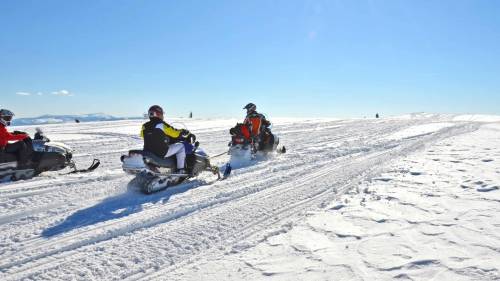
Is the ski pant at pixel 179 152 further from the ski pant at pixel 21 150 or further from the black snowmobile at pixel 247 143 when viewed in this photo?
the ski pant at pixel 21 150

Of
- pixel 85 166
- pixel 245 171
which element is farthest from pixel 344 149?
pixel 85 166

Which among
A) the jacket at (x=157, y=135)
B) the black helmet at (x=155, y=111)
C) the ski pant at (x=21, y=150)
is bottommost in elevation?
the ski pant at (x=21, y=150)

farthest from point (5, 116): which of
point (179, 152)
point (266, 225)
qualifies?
point (266, 225)

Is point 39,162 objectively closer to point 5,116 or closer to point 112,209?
point 5,116

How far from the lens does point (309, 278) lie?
3.46 m

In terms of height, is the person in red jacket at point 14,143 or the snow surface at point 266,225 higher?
the person in red jacket at point 14,143

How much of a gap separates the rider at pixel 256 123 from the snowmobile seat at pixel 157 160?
12.0 ft

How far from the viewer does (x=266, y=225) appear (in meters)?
4.99

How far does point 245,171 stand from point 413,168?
3.65 meters

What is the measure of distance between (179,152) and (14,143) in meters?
3.77

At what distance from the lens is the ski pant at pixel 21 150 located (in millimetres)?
8375

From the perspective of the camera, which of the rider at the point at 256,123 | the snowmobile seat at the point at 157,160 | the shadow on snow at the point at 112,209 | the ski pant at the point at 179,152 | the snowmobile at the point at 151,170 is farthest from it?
the rider at the point at 256,123

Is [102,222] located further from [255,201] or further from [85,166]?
[85,166]

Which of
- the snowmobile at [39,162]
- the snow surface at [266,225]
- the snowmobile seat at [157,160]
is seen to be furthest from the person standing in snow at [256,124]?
the snowmobile at [39,162]
